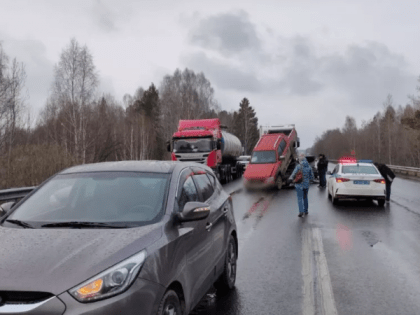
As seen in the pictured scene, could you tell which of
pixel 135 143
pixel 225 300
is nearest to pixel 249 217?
pixel 225 300

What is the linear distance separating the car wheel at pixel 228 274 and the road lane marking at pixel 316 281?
93 centimetres

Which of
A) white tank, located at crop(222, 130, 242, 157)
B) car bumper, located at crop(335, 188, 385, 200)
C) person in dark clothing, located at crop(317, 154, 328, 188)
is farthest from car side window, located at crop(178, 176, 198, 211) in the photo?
white tank, located at crop(222, 130, 242, 157)

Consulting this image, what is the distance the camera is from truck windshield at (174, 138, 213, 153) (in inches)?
928

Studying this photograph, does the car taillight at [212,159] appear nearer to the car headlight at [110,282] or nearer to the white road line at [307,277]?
the white road line at [307,277]

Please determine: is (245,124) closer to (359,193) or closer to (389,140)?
(389,140)

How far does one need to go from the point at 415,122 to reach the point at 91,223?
3976 cm

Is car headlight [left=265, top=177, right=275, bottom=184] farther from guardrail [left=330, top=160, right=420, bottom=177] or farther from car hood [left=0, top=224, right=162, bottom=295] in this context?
guardrail [left=330, top=160, right=420, bottom=177]

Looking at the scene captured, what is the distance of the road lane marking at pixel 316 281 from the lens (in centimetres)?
451

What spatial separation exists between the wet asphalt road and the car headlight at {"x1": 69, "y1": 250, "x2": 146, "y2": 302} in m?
1.95

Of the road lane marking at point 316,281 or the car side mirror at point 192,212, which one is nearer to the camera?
the car side mirror at point 192,212

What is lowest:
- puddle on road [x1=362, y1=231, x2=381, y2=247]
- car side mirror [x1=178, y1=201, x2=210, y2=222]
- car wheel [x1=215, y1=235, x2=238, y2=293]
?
puddle on road [x1=362, y1=231, x2=381, y2=247]

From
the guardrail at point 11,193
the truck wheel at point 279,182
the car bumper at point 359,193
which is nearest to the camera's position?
the guardrail at point 11,193

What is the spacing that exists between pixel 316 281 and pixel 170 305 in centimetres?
307

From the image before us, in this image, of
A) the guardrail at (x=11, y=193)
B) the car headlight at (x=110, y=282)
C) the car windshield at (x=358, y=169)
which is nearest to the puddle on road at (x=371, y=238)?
the car windshield at (x=358, y=169)
